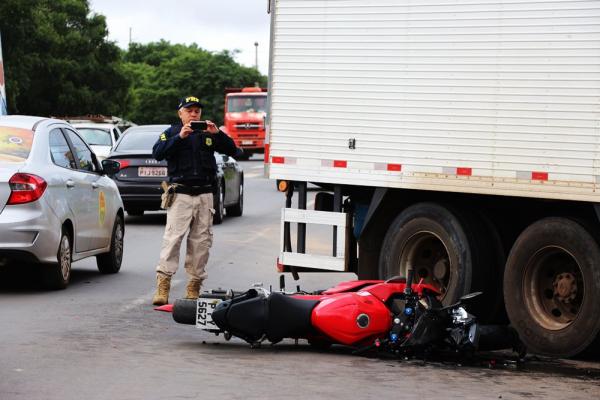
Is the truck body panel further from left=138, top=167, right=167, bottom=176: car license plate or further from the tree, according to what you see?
the tree

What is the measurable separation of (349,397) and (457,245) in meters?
3.10

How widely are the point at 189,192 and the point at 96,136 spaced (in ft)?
67.8

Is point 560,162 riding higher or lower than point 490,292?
higher

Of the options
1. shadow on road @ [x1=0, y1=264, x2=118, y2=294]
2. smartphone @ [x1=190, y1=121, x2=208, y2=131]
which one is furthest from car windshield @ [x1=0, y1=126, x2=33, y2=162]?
smartphone @ [x1=190, y1=121, x2=208, y2=131]

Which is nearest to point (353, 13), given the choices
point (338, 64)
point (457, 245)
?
point (338, 64)

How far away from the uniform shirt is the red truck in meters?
43.3

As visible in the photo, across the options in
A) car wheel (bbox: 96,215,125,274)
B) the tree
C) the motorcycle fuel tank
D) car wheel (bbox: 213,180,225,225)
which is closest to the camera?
the motorcycle fuel tank

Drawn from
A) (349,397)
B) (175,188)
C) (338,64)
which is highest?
(338,64)

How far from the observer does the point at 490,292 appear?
1095cm

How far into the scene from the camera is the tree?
60250 millimetres

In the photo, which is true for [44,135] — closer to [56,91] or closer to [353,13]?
[353,13]

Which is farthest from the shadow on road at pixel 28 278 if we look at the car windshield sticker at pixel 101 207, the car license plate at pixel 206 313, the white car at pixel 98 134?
the white car at pixel 98 134

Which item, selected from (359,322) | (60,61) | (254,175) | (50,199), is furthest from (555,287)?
(60,61)

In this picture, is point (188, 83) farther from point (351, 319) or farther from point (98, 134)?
point (351, 319)
